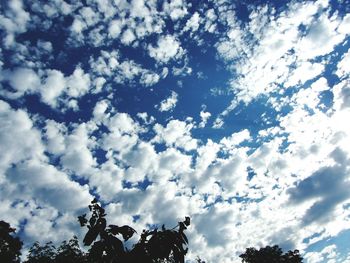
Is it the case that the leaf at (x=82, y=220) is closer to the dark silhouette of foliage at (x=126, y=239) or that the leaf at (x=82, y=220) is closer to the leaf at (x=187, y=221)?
the dark silhouette of foliage at (x=126, y=239)

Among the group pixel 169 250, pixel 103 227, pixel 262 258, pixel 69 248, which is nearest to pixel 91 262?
pixel 103 227

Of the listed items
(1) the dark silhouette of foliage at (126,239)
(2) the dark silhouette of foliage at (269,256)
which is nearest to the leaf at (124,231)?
(1) the dark silhouette of foliage at (126,239)

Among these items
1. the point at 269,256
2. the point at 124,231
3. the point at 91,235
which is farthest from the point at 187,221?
the point at 269,256

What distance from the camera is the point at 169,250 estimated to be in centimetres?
297

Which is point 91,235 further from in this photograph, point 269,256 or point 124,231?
point 269,256

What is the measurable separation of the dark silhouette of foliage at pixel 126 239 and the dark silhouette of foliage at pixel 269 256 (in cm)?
7441

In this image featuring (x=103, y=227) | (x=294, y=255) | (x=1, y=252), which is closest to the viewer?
(x=103, y=227)

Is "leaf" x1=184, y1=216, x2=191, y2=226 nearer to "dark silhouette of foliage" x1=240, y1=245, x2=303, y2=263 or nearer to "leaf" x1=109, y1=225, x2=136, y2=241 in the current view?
"leaf" x1=109, y1=225, x2=136, y2=241

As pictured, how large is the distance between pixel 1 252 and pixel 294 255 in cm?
7463

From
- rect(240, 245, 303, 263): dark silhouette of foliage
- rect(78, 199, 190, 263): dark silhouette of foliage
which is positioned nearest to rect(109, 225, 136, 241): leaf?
rect(78, 199, 190, 263): dark silhouette of foliage

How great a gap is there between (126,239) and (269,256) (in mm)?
75271

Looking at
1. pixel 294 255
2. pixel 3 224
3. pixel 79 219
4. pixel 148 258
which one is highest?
pixel 294 255

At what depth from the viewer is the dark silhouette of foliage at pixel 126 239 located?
2.92 metres

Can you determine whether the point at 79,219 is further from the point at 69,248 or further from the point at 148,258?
the point at 69,248
